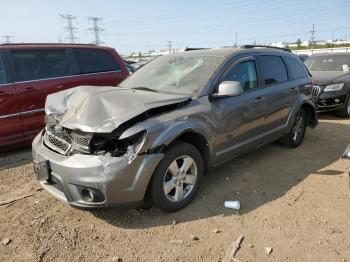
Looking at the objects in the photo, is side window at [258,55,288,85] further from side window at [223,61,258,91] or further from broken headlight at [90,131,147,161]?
broken headlight at [90,131,147,161]

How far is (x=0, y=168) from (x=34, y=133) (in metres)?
0.87

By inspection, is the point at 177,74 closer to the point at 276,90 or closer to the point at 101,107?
the point at 101,107

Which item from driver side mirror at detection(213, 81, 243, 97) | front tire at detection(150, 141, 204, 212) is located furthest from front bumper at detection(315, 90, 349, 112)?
front tire at detection(150, 141, 204, 212)

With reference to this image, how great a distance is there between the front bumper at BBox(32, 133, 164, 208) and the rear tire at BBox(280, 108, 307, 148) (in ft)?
10.3

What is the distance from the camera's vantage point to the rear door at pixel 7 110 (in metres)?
5.16

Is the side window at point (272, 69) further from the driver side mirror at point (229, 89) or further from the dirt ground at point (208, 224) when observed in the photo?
the dirt ground at point (208, 224)

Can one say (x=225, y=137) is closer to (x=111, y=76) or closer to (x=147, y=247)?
(x=147, y=247)

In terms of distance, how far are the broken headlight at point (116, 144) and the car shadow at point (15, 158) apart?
2495 mm

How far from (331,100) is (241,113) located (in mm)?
5095

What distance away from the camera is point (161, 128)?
10.6ft

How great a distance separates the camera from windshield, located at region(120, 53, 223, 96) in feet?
13.0

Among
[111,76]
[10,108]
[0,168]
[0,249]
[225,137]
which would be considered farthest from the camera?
[111,76]

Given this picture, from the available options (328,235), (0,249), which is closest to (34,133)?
(0,249)

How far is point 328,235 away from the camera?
3.20m
